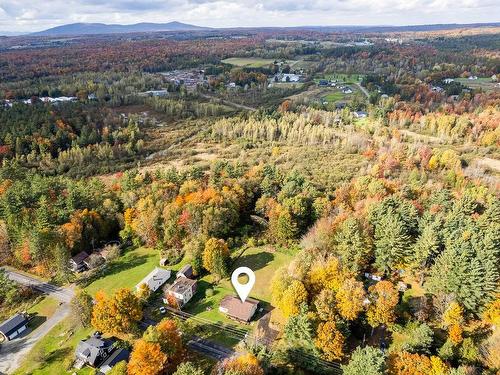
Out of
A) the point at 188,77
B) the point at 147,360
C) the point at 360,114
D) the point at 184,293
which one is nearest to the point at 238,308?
the point at 184,293

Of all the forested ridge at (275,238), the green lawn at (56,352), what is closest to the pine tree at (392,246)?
the forested ridge at (275,238)

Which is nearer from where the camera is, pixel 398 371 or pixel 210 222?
pixel 398 371

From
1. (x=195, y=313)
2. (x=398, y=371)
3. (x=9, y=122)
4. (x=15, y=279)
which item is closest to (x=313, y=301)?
(x=398, y=371)

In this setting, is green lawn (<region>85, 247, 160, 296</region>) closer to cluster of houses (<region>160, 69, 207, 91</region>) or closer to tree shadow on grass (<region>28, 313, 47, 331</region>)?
tree shadow on grass (<region>28, 313, 47, 331</region>)

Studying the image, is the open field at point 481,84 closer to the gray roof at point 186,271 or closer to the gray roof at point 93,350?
the gray roof at point 186,271

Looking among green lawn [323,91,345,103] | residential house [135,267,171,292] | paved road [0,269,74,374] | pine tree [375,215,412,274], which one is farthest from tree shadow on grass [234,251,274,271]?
green lawn [323,91,345,103]

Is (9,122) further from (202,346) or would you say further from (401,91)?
(401,91)

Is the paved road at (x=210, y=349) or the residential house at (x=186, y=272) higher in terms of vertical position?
the residential house at (x=186, y=272)
